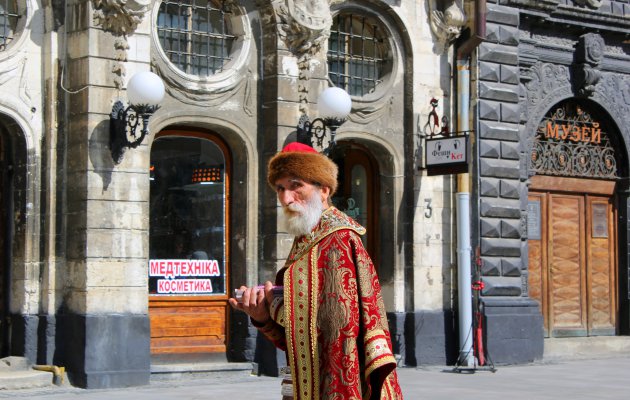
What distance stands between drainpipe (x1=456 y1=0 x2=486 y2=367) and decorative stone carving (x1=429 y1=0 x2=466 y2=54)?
212 millimetres

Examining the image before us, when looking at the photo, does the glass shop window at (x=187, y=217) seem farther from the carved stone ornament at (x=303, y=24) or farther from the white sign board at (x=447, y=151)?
the white sign board at (x=447, y=151)

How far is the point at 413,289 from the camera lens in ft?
53.8

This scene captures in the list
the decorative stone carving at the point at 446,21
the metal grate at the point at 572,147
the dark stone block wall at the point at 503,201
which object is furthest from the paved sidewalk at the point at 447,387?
the decorative stone carving at the point at 446,21

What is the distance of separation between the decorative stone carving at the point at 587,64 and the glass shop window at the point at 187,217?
21.1ft

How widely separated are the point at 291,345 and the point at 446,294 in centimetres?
1117

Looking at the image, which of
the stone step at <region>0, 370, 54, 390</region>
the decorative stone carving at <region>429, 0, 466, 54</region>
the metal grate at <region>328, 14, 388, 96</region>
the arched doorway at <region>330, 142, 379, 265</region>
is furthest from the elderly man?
the decorative stone carving at <region>429, 0, 466, 54</region>

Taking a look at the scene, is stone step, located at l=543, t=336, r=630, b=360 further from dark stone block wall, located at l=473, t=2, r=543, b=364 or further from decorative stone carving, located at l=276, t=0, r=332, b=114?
decorative stone carving, located at l=276, t=0, r=332, b=114

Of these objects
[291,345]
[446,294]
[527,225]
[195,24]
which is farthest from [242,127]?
[291,345]

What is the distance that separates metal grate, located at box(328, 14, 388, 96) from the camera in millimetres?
16266

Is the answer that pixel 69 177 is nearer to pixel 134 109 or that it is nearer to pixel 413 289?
pixel 134 109

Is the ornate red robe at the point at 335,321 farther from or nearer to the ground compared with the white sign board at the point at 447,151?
nearer to the ground

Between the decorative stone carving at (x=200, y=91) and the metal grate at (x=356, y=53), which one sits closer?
the decorative stone carving at (x=200, y=91)

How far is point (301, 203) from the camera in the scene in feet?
19.5

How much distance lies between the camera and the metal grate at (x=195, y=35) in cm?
1448
